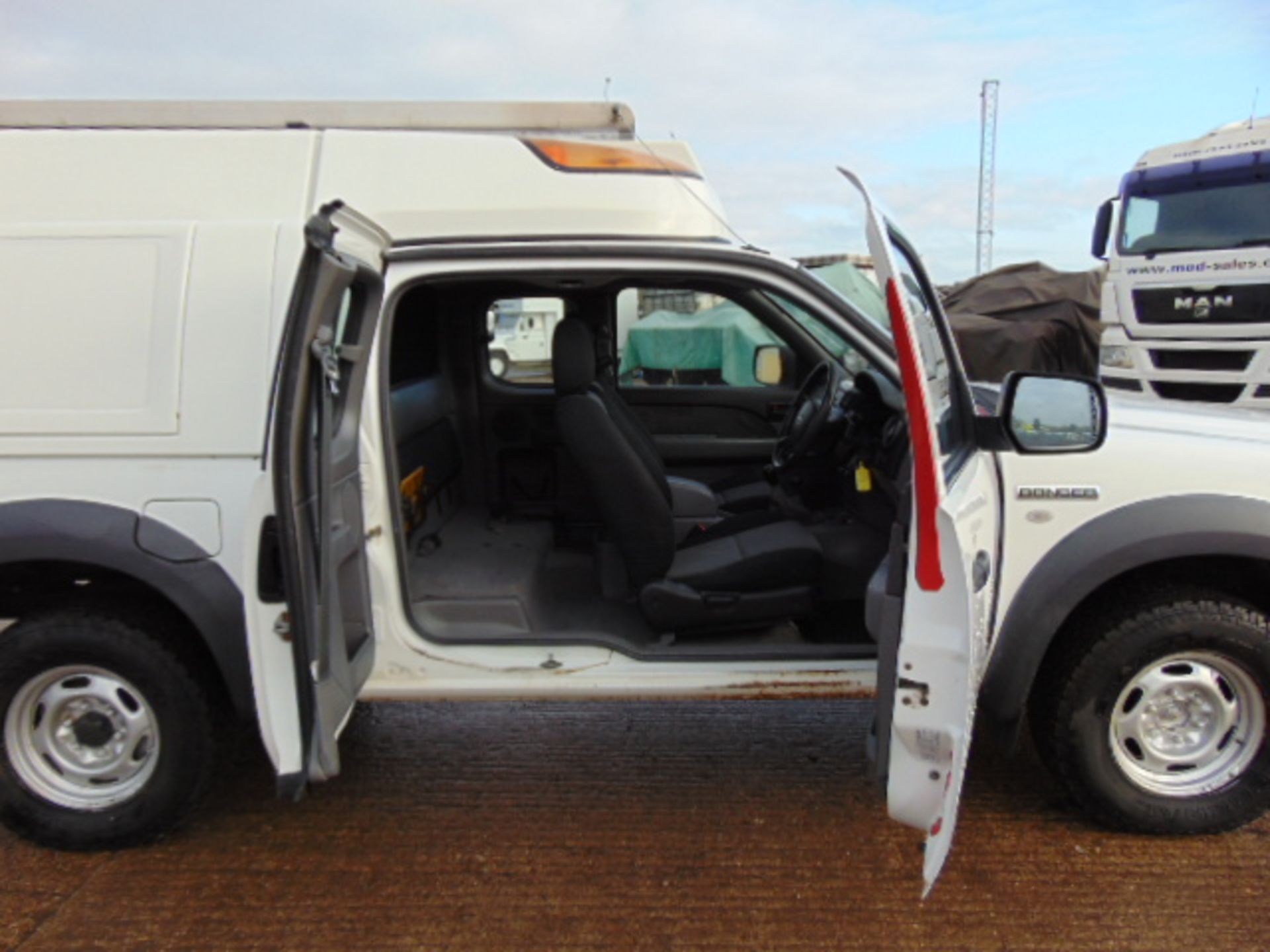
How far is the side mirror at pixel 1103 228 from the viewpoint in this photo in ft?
29.4

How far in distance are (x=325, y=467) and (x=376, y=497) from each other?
1.29 ft

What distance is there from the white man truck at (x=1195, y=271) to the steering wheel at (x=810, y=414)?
15.6 ft

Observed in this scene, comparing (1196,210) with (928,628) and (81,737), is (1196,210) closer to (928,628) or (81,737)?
(928,628)

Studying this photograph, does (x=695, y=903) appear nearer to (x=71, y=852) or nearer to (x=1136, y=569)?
(x=1136, y=569)

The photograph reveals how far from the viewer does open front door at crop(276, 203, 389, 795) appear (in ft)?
6.96

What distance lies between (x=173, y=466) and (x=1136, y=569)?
274cm

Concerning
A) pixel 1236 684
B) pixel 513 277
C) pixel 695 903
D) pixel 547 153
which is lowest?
→ pixel 695 903

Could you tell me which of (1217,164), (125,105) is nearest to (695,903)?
(125,105)

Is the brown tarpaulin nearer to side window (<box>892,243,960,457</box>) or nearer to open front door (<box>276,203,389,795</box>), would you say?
side window (<box>892,243,960,457</box>)

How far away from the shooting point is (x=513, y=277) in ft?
9.13

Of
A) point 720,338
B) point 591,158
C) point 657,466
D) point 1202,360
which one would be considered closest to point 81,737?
point 657,466

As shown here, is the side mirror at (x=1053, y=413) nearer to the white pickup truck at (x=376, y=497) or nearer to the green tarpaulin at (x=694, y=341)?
the white pickup truck at (x=376, y=497)

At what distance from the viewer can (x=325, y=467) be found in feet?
7.54

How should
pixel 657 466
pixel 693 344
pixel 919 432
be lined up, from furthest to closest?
pixel 693 344, pixel 657 466, pixel 919 432
